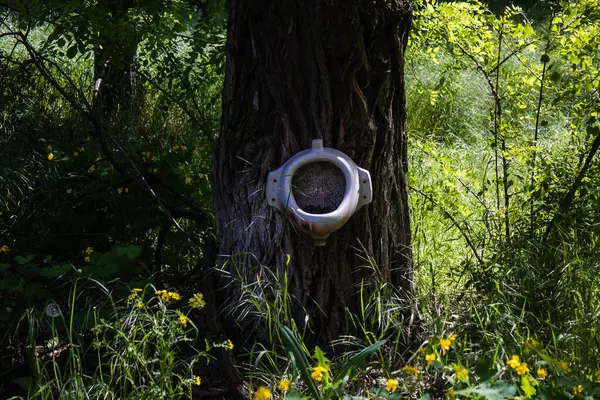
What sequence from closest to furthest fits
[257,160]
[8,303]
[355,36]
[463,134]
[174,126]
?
[355,36], [257,160], [8,303], [174,126], [463,134]

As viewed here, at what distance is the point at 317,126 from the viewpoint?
9.58 ft

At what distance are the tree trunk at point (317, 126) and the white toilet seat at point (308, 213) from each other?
0.20ft

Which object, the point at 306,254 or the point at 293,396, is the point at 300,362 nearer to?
the point at 293,396

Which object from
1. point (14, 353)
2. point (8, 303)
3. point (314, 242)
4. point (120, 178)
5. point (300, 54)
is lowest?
point (14, 353)

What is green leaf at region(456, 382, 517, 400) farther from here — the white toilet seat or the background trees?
the white toilet seat

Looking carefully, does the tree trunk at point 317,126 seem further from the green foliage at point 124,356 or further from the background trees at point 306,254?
the green foliage at point 124,356

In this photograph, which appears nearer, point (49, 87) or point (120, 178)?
point (120, 178)

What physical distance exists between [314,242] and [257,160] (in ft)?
1.28

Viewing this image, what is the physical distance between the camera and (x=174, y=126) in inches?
247

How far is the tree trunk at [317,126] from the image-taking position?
2.87m

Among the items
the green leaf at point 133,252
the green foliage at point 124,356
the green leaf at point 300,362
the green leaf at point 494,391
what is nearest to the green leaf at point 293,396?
the green leaf at point 300,362

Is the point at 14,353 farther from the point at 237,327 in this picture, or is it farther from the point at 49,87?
the point at 49,87

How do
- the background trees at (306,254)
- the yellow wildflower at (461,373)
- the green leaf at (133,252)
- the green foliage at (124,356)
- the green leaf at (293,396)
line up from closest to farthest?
1. the yellow wildflower at (461,373)
2. the green leaf at (293,396)
3. the green foliage at (124,356)
4. the background trees at (306,254)
5. the green leaf at (133,252)

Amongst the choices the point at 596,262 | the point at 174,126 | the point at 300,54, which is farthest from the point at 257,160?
the point at 174,126
